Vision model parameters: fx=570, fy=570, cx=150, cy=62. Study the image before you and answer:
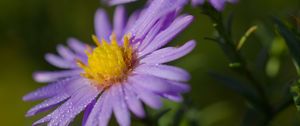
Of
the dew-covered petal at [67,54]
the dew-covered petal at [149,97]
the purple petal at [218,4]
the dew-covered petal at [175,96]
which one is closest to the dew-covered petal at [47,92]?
the dew-covered petal at [67,54]

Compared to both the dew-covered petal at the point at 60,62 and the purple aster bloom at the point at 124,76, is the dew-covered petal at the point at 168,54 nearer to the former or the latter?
A: the purple aster bloom at the point at 124,76

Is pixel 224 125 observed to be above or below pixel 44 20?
below

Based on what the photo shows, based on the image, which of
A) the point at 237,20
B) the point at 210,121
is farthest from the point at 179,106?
the point at 237,20

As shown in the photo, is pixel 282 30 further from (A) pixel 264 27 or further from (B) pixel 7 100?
(B) pixel 7 100

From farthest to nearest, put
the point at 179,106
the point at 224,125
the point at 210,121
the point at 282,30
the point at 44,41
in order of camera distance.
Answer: the point at 44,41, the point at 224,125, the point at 210,121, the point at 179,106, the point at 282,30

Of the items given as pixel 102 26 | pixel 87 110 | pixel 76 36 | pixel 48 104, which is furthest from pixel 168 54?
pixel 76 36

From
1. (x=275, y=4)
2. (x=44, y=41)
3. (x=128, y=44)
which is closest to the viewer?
(x=128, y=44)
